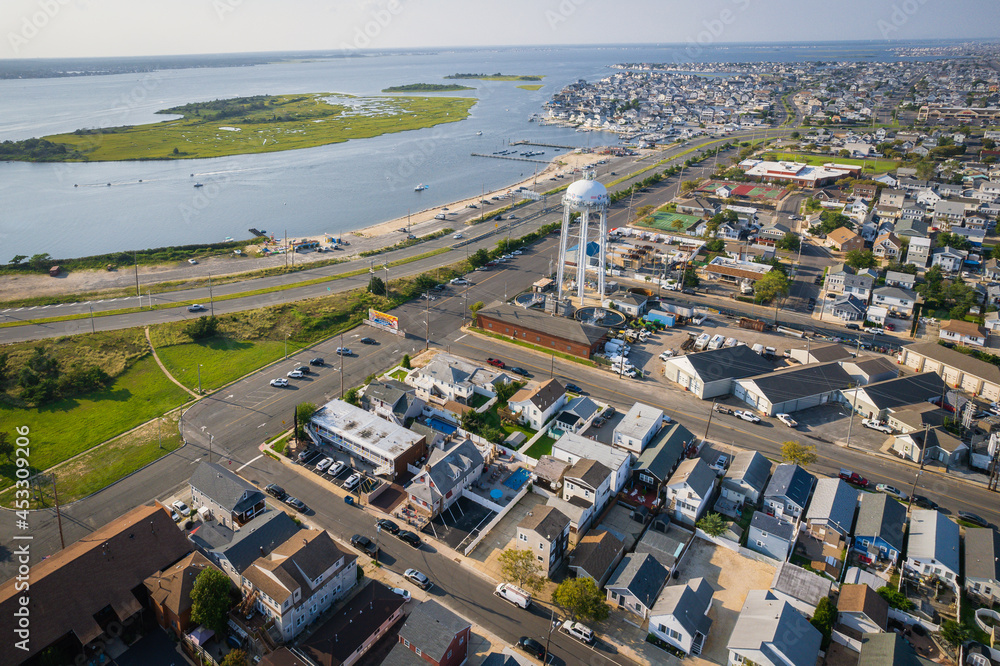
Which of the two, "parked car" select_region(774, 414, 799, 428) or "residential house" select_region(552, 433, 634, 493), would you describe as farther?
"parked car" select_region(774, 414, 799, 428)

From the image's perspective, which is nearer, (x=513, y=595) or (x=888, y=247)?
(x=513, y=595)

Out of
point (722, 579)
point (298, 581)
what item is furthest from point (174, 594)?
point (722, 579)

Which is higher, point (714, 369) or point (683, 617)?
point (714, 369)

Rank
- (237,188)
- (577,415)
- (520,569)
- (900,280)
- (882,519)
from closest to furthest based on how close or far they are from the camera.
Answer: (520,569) → (882,519) → (577,415) → (900,280) → (237,188)

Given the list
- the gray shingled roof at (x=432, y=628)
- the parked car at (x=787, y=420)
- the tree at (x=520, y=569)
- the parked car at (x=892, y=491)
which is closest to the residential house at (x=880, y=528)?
the parked car at (x=892, y=491)

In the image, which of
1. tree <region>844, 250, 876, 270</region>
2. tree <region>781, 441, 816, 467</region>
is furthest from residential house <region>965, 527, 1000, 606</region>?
tree <region>844, 250, 876, 270</region>

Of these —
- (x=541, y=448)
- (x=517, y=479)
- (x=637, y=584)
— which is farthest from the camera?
(x=541, y=448)

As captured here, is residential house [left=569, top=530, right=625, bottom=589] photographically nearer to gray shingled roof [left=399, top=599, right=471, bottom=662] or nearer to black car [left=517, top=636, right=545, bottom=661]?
black car [left=517, top=636, right=545, bottom=661]

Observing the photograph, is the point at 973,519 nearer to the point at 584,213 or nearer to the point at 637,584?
the point at 637,584
